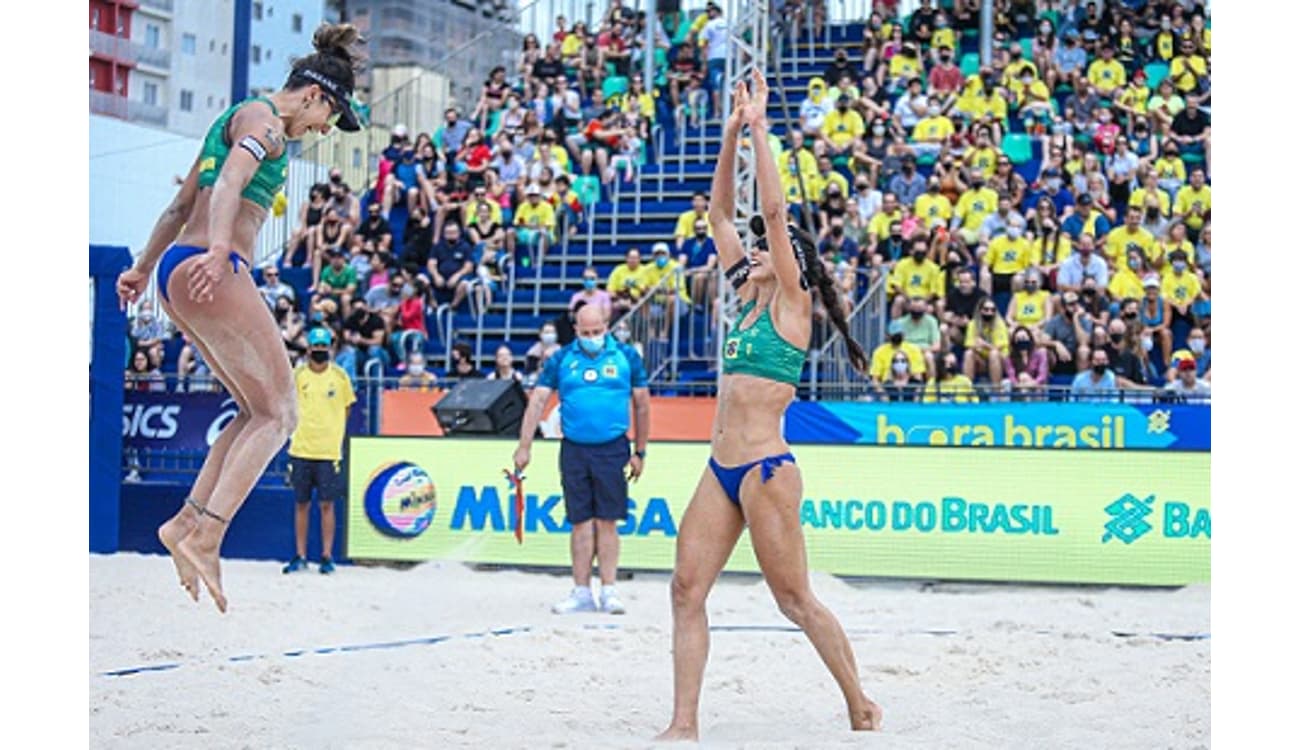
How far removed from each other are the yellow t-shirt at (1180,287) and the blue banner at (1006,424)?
5.30 ft

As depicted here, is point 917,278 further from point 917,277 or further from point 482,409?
point 482,409

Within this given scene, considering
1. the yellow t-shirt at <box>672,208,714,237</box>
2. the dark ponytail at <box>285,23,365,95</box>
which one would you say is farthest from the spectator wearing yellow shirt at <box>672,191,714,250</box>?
the dark ponytail at <box>285,23,365,95</box>

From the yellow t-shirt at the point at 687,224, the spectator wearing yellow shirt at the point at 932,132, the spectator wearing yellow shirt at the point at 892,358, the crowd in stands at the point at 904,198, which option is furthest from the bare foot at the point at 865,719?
the spectator wearing yellow shirt at the point at 932,132

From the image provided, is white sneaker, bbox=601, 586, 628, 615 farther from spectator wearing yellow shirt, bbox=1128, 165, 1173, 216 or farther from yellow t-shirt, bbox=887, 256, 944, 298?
spectator wearing yellow shirt, bbox=1128, 165, 1173, 216

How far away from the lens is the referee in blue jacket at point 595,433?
32.4 feet

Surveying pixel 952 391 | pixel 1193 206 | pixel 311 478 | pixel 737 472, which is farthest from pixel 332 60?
pixel 1193 206

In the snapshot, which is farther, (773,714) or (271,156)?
(773,714)

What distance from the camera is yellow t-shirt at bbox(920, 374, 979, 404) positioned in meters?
11.7

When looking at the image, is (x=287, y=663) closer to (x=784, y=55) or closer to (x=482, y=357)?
(x=482, y=357)

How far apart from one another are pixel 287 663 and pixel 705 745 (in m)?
2.49

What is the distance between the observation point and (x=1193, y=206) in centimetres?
1376

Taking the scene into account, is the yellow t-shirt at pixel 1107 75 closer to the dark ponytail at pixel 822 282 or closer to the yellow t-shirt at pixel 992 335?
the yellow t-shirt at pixel 992 335
